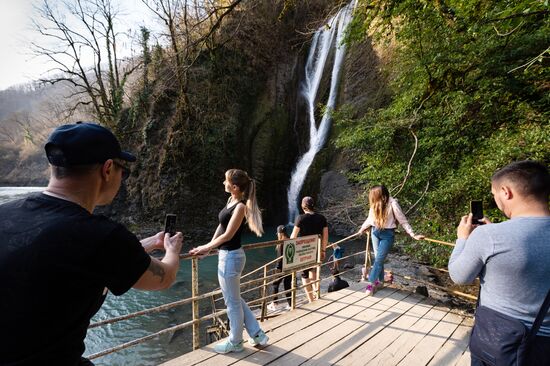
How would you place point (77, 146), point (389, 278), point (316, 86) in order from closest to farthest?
1. point (77, 146)
2. point (389, 278)
3. point (316, 86)

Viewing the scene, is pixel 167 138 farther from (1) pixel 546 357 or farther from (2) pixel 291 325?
(1) pixel 546 357

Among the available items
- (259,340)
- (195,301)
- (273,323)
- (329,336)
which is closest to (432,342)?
(329,336)

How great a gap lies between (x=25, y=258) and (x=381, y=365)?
339 cm

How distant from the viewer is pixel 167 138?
1672 centimetres

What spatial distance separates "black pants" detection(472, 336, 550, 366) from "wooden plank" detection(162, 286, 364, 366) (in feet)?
8.25

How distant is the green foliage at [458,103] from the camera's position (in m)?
5.40

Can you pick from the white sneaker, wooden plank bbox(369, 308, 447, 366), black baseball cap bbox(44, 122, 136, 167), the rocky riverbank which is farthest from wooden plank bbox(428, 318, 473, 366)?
the rocky riverbank

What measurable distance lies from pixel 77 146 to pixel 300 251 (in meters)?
3.78

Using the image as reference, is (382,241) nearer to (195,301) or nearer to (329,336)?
(329,336)

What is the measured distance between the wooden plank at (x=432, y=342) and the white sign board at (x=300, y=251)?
1.82 m

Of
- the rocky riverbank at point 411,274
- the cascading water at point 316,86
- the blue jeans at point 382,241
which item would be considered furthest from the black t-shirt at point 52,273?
the cascading water at point 316,86

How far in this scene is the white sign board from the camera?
436cm

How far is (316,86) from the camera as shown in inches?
792

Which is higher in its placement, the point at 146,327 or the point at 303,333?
the point at 303,333
